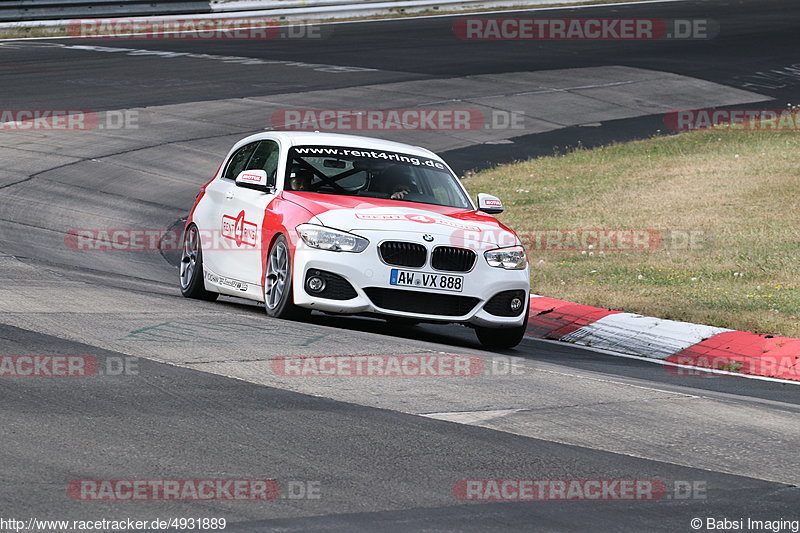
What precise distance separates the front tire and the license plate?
0.82 meters

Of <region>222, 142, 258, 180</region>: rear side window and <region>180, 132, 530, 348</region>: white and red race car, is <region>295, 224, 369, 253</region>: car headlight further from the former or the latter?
<region>222, 142, 258, 180</region>: rear side window

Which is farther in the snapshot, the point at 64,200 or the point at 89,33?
the point at 89,33

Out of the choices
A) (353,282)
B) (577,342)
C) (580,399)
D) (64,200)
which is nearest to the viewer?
(580,399)

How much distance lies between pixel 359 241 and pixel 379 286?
381 millimetres

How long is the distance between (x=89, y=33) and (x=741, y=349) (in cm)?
2758

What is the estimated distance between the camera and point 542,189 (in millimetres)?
20438

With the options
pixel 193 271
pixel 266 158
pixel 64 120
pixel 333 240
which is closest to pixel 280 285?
pixel 333 240

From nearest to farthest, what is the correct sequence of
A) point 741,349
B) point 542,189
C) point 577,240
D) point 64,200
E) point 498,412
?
1. point 498,412
2. point 741,349
3. point 577,240
4. point 64,200
5. point 542,189

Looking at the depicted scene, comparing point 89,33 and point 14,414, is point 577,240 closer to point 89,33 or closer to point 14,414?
point 14,414

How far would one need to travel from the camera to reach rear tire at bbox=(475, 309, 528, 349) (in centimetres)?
1069

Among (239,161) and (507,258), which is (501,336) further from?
(239,161)

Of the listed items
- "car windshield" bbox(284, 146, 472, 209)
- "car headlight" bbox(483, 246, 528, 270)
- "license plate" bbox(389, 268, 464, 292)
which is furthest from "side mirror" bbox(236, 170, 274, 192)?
"car headlight" bbox(483, 246, 528, 270)

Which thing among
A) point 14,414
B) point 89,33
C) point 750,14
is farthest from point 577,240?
point 750,14

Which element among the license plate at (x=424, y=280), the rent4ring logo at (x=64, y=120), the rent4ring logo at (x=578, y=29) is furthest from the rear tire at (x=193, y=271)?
the rent4ring logo at (x=578, y=29)
